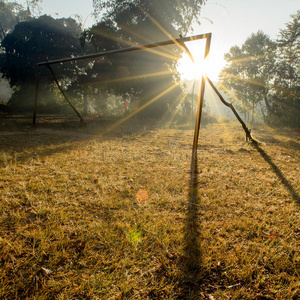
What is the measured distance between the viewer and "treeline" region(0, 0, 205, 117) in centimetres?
1506

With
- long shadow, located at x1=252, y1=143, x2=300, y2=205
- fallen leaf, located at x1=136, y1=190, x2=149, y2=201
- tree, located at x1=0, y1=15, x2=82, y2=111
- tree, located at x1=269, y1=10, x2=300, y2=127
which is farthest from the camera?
tree, located at x1=0, y1=15, x2=82, y2=111

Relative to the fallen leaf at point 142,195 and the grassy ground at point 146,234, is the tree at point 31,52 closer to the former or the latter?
the grassy ground at point 146,234

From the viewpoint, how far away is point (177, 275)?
4.13ft

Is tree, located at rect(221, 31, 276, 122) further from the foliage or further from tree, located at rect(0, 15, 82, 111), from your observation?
the foliage

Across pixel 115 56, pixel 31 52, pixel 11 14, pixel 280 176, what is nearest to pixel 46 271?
pixel 280 176

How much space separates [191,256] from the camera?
1411 mm

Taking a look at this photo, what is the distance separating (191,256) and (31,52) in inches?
936

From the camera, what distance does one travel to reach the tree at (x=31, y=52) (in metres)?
18.5

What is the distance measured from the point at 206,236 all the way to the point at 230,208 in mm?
638

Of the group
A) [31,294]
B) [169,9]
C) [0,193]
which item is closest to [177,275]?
[31,294]

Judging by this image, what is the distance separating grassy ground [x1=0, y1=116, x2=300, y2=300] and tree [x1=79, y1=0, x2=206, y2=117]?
45.8ft

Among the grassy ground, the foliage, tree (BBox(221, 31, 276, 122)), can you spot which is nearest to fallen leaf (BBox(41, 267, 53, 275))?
the grassy ground

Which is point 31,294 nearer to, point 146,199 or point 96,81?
point 146,199

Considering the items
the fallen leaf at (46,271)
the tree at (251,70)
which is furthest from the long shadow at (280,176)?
the tree at (251,70)
